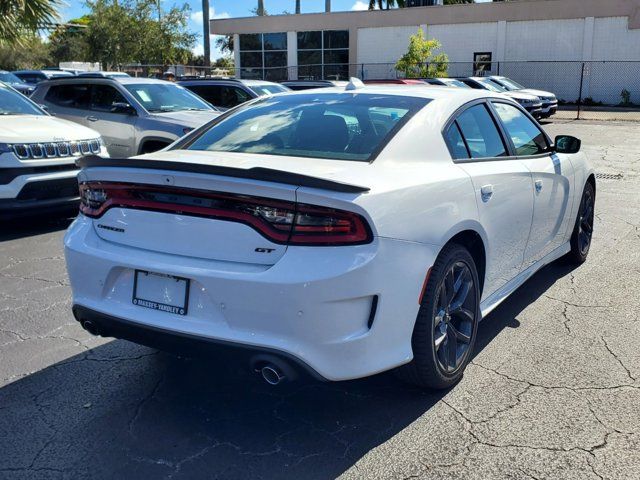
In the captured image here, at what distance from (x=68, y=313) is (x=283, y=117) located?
7.21ft

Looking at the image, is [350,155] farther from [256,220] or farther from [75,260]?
[75,260]

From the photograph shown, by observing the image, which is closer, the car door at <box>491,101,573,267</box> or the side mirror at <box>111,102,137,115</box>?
the car door at <box>491,101,573,267</box>

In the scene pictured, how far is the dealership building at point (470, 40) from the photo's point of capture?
31.6 meters

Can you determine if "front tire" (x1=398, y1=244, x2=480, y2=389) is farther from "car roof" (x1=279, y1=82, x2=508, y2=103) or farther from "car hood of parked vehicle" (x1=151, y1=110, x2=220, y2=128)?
"car hood of parked vehicle" (x1=151, y1=110, x2=220, y2=128)

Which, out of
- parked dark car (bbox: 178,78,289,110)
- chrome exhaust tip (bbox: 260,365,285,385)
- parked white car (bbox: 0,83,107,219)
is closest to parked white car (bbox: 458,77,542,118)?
parked dark car (bbox: 178,78,289,110)

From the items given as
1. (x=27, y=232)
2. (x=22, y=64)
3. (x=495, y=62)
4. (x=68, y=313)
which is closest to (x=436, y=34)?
(x=495, y=62)

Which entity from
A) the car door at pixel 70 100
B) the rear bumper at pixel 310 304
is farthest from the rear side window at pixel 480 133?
the car door at pixel 70 100

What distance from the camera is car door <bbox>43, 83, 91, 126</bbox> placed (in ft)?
34.3

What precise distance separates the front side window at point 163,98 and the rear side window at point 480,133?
670cm

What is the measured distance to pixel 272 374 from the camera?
2906 millimetres

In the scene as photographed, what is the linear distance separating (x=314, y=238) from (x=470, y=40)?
114ft

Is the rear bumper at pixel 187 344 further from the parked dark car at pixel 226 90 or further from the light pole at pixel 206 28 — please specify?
the light pole at pixel 206 28

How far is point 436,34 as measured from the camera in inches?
1385

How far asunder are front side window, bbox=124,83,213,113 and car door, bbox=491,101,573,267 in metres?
6.50
